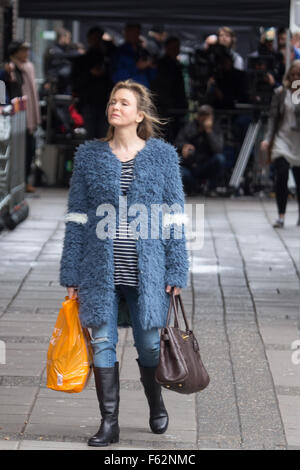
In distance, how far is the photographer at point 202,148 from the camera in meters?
15.9

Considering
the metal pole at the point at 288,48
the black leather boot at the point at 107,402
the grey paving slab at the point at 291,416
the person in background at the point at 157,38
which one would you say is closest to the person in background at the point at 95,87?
the metal pole at the point at 288,48

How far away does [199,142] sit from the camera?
15.9 metres

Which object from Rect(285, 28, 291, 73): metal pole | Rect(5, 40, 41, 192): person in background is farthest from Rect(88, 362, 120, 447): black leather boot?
Rect(285, 28, 291, 73): metal pole

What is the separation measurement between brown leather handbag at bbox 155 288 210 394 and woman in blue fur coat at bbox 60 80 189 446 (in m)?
0.11

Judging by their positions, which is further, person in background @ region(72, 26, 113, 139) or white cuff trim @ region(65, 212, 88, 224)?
person in background @ region(72, 26, 113, 139)

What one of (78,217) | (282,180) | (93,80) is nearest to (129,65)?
(93,80)

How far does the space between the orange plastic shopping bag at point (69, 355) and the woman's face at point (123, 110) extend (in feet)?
2.88

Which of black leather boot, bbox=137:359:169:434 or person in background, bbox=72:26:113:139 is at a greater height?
black leather boot, bbox=137:359:169:434

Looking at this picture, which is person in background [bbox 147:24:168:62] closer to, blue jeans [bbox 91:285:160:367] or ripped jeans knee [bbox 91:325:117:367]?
blue jeans [bbox 91:285:160:367]

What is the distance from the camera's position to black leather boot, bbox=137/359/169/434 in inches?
211

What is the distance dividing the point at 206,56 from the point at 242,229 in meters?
4.87

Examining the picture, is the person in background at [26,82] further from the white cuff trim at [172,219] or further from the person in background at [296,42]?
the white cuff trim at [172,219]
